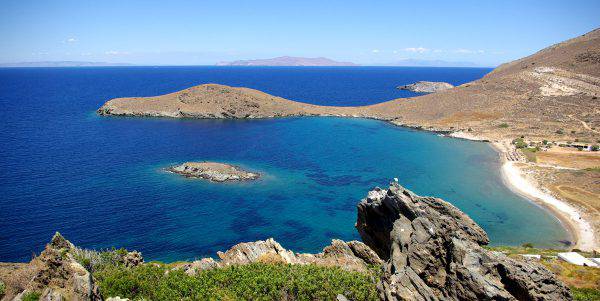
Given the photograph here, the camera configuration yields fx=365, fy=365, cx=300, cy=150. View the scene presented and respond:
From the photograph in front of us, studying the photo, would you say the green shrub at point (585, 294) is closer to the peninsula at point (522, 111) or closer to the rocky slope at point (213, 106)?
the peninsula at point (522, 111)

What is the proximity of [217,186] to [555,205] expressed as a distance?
56511mm

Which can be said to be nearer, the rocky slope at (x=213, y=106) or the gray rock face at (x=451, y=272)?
the gray rock face at (x=451, y=272)

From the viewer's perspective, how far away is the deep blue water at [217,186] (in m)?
48.0

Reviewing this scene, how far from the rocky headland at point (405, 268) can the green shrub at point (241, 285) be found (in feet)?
0.48

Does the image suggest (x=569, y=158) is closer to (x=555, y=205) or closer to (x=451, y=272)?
(x=555, y=205)

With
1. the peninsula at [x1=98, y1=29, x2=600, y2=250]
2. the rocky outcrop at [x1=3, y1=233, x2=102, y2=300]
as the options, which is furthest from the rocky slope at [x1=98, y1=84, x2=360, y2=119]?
the rocky outcrop at [x1=3, y1=233, x2=102, y2=300]

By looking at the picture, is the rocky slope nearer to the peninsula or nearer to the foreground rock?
the peninsula

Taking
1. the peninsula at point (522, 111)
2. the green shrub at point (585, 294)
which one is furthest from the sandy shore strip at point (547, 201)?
the green shrub at point (585, 294)

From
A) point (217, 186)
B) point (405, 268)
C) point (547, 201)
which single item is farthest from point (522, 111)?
point (405, 268)

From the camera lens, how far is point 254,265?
28.5 m

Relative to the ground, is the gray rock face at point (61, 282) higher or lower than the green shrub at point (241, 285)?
higher

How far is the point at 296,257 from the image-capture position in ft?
112

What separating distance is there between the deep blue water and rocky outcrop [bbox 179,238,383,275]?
11.9 meters

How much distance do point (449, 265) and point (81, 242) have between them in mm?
42969
